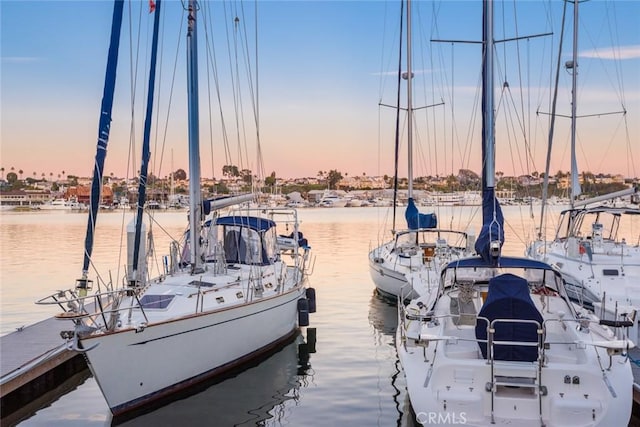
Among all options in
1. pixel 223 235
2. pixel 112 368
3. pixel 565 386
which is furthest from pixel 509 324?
pixel 223 235

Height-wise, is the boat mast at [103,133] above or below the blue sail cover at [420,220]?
above

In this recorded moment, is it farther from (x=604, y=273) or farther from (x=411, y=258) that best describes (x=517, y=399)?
(x=411, y=258)

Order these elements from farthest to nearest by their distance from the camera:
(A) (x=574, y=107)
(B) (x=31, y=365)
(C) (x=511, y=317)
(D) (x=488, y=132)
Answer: (A) (x=574, y=107)
(D) (x=488, y=132)
(B) (x=31, y=365)
(C) (x=511, y=317)

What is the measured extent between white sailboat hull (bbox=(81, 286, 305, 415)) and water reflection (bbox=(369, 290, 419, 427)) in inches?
118

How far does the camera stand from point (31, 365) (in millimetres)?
11117

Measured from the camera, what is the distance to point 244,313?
40.5 feet

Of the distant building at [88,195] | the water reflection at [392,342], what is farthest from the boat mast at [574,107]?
the distant building at [88,195]

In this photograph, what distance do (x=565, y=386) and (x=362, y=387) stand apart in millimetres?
5198

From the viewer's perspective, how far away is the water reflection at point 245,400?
10.1m

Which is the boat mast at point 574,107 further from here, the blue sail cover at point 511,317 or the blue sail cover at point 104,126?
the blue sail cover at point 104,126

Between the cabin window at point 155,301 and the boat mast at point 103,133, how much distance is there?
63.5 inches

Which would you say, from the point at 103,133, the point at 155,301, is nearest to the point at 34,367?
the point at 155,301

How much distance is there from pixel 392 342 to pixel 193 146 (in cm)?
674

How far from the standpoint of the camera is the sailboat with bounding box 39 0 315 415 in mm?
9609
